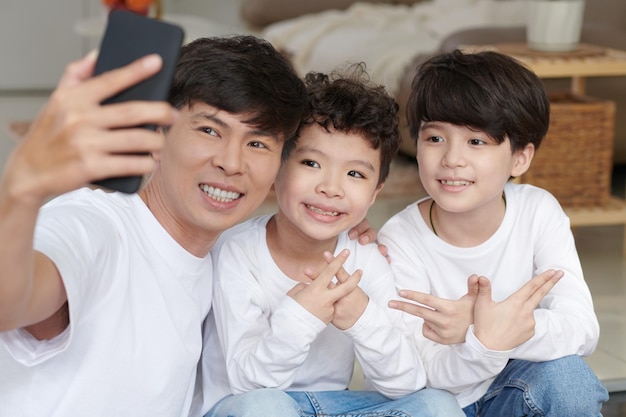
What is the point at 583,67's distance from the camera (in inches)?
115

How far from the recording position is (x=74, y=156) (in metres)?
0.83

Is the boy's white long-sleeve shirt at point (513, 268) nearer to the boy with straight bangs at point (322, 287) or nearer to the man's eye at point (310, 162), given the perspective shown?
the boy with straight bangs at point (322, 287)

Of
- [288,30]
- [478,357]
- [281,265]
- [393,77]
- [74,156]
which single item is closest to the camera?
[74,156]

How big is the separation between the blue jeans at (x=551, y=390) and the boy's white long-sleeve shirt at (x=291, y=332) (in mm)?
174

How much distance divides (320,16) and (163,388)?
13.2 ft

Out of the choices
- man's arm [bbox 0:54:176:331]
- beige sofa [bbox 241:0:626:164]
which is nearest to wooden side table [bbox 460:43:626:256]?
beige sofa [bbox 241:0:626:164]

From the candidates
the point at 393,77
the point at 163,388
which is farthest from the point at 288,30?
the point at 163,388

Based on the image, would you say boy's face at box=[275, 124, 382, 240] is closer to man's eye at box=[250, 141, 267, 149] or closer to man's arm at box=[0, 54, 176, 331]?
man's eye at box=[250, 141, 267, 149]

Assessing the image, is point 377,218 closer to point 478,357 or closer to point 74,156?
point 478,357

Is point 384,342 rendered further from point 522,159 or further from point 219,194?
point 522,159

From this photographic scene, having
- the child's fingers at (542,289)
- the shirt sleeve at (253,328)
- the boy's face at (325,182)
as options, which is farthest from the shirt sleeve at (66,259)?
the child's fingers at (542,289)

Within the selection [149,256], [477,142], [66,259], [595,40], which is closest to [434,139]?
[477,142]

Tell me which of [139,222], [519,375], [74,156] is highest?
[74,156]

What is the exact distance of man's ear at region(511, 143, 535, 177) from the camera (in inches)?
68.4
